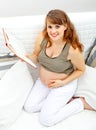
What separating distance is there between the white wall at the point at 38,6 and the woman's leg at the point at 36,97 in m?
0.46

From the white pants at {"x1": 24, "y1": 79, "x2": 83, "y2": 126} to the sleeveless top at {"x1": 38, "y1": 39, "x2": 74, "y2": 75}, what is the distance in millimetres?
96

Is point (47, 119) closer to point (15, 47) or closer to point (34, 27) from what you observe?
point (15, 47)

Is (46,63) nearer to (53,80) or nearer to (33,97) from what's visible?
(53,80)

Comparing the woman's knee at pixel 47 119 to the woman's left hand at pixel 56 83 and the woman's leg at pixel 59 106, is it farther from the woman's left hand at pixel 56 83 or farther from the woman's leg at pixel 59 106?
the woman's left hand at pixel 56 83

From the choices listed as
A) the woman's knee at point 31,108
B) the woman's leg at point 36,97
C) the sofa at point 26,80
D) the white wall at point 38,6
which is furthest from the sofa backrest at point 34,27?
the woman's knee at point 31,108

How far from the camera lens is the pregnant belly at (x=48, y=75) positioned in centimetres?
147

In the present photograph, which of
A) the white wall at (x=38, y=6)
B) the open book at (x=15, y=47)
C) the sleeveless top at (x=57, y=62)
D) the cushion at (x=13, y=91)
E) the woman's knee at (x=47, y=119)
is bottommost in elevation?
the woman's knee at (x=47, y=119)

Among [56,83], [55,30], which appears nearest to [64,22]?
[55,30]

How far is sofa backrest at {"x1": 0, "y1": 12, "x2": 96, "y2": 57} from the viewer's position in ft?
5.03

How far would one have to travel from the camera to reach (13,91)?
4.55ft

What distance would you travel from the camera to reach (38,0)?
1.67 meters

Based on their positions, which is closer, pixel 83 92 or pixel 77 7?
pixel 83 92

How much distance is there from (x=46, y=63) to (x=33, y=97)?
216 mm

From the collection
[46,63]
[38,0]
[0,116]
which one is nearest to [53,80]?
[46,63]
